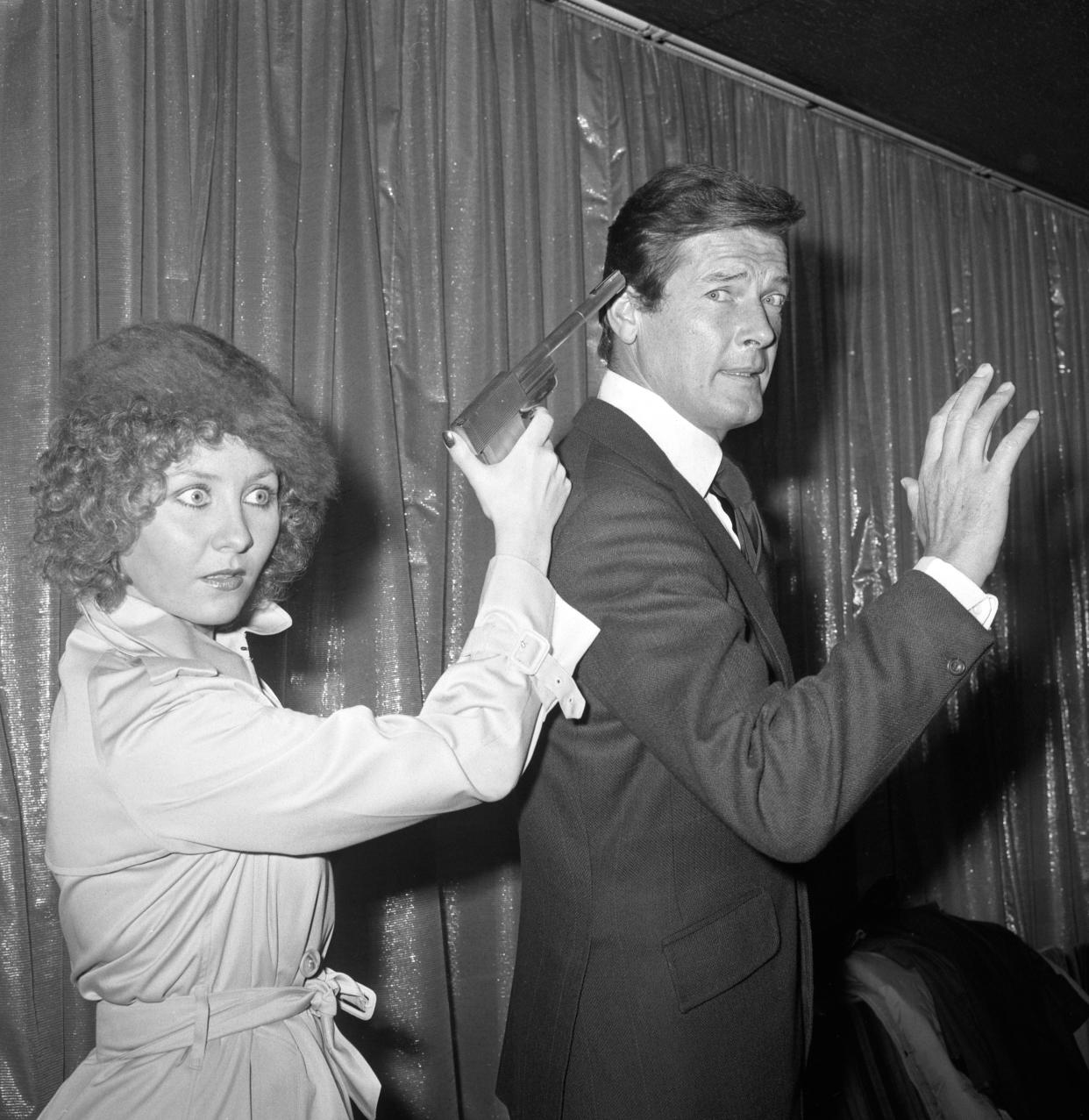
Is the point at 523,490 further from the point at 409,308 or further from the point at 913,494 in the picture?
the point at 409,308

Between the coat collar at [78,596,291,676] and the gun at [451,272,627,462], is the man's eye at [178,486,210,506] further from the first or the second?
the gun at [451,272,627,462]

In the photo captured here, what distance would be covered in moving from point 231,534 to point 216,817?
9.4 inches

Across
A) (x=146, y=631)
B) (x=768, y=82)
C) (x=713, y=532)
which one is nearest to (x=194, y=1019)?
(x=146, y=631)

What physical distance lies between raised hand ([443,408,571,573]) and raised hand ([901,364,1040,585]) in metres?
0.35

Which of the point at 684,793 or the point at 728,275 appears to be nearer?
the point at 684,793

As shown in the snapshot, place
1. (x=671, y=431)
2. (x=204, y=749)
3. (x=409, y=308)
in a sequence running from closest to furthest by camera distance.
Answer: (x=204, y=749) → (x=671, y=431) → (x=409, y=308)

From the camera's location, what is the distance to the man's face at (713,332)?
4.17 ft

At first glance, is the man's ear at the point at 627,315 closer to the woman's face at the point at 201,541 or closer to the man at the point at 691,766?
the man at the point at 691,766

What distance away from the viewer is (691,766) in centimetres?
97

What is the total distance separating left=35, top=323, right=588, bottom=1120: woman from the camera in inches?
34.3

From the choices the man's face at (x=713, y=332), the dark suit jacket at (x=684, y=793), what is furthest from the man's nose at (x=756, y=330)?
the dark suit jacket at (x=684, y=793)

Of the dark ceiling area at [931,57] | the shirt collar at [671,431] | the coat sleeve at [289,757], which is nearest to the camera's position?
the coat sleeve at [289,757]

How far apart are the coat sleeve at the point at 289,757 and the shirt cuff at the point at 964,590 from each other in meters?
0.37

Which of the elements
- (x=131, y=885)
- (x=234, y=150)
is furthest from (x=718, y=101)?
(x=131, y=885)
